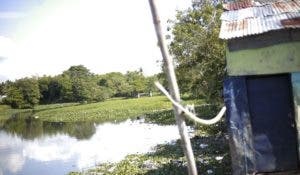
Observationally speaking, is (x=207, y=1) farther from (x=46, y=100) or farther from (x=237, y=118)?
(x=46, y=100)

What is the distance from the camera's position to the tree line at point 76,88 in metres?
81.8

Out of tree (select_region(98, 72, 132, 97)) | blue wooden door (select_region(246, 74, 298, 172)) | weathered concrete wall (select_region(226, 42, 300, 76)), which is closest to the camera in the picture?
weathered concrete wall (select_region(226, 42, 300, 76))

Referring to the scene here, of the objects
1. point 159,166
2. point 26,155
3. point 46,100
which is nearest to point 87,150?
point 26,155

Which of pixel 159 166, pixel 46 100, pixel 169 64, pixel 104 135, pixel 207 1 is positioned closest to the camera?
pixel 169 64

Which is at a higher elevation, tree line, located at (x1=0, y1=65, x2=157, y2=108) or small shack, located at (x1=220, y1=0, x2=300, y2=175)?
tree line, located at (x1=0, y1=65, x2=157, y2=108)

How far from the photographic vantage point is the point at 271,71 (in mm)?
9719

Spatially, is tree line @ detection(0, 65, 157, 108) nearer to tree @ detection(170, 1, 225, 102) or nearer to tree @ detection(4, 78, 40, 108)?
tree @ detection(4, 78, 40, 108)

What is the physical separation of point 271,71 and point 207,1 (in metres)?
10.9

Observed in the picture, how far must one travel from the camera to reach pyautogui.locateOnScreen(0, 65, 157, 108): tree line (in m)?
81.8

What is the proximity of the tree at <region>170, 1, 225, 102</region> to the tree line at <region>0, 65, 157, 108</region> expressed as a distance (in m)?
59.9

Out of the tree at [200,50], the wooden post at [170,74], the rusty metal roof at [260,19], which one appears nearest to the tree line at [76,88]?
the tree at [200,50]

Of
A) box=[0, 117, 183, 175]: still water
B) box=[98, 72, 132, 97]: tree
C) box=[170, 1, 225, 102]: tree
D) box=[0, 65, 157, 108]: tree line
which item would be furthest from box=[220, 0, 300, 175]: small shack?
box=[98, 72, 132, 97]: tree

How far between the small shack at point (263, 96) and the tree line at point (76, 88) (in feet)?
230

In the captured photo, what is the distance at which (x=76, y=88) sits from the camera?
83.5 meters
